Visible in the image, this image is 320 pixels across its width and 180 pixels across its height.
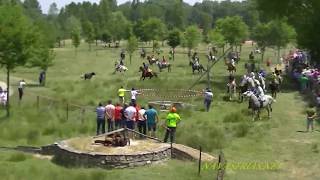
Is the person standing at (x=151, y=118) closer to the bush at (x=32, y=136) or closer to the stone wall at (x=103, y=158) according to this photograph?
the stone wall at (x=103, y=158)

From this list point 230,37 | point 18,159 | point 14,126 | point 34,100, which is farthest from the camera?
point 230,37

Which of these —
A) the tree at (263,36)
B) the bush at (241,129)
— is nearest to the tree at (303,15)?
the bush at (241,129)

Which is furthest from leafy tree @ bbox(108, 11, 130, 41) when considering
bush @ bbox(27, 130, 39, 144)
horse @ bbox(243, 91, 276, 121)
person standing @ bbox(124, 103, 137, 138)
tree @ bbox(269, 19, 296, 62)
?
person standing @ bbox(124, 103, 137, 138)

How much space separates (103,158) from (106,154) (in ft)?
0.57

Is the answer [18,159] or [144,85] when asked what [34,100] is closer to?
[144,85]

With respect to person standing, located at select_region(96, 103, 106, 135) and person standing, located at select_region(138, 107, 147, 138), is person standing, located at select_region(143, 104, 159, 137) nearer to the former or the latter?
person standing, located at select_region(138, 107, 147, 138)

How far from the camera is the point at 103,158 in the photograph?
794 inches

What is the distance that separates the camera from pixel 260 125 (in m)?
28.0

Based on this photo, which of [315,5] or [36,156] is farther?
[315,5]

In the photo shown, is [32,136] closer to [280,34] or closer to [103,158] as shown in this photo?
[103,158]

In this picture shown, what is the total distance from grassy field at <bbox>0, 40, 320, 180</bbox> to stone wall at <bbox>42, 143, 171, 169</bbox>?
14.6 inches

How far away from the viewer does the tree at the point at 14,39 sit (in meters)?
32.7

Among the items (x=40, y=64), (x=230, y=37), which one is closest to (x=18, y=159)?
(x=40, y=64)

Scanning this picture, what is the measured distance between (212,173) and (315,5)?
1166 inches
